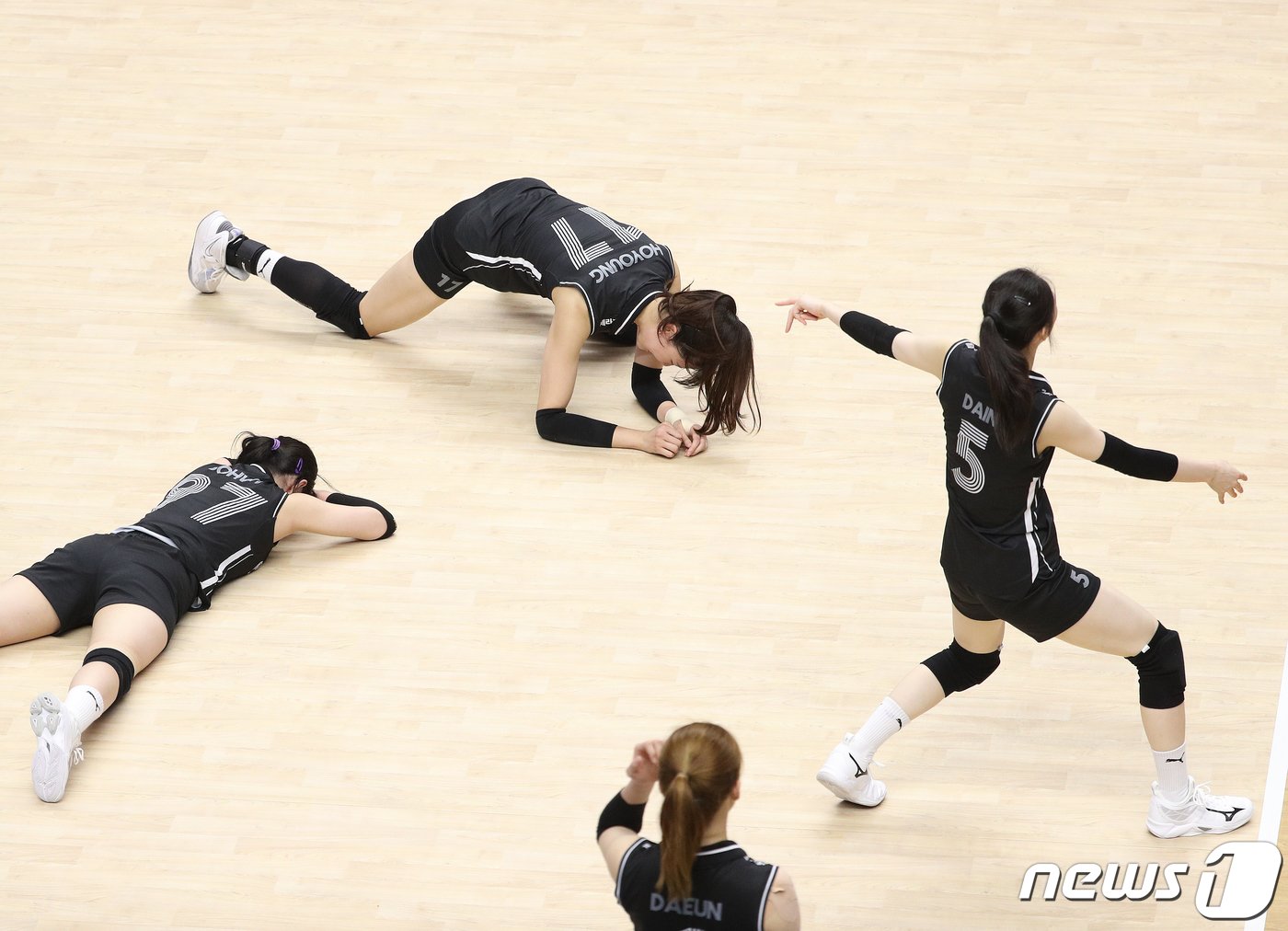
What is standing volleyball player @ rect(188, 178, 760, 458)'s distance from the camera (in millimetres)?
4094

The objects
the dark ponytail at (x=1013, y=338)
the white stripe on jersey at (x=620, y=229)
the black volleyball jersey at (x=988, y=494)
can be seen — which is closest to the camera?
the dark ponytail at (x=1013, y=338)

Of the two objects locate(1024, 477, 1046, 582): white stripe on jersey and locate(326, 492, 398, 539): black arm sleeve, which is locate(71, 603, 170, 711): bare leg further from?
locate(1024, 477, 1046, 582): white stripe on jersey

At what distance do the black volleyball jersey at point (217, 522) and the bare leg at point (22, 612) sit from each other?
260mm

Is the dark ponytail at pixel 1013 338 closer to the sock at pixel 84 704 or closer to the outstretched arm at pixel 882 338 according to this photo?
the outstretched arm at pixel 882 338

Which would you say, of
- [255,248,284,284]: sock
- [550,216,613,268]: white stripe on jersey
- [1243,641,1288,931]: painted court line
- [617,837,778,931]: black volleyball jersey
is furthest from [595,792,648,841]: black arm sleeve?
[255,248,284,284]: sock

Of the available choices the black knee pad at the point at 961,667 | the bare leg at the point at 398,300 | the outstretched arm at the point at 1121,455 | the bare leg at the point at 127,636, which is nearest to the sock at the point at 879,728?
the black knee pad at the point at 961,667

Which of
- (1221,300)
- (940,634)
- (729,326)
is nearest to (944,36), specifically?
(1221,300)

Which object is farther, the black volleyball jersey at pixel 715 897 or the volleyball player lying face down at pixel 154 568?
the volleyball player lying face down at pixel 154 568

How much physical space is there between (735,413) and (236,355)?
158 cm

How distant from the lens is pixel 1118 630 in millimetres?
3088

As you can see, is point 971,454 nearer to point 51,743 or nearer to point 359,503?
point 359,503

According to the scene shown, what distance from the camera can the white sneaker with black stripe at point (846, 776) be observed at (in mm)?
3330

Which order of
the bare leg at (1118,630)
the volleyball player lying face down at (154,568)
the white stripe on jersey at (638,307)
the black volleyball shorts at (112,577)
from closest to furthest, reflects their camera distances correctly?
the bare leg at (1118,630) < the volleyball player lying face down at (154,568) < the black volleyball shorts at (112,577) < the white stripe on jersey at (638,307)

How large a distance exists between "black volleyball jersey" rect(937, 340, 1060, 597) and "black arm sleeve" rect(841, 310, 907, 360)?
0.67ft
